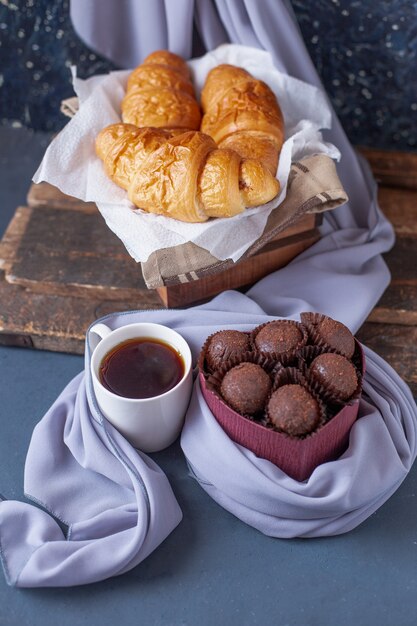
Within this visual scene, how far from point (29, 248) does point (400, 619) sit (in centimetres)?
81

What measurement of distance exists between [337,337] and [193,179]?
302 millimetres

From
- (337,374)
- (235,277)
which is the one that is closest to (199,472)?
(337,374)

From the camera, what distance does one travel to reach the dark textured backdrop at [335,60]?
1.24 meters

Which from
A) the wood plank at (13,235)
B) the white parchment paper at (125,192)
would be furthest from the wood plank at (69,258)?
the white parchment paper at (125,192)

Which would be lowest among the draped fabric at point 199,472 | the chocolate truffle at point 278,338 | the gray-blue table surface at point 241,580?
the gray-blue table surface at point 241,580

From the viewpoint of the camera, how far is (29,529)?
82cm

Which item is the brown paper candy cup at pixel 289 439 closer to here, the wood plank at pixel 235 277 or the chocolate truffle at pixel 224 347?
the chocolate truffle at pixel 224 347

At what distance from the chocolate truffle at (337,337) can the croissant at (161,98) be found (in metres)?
0.46

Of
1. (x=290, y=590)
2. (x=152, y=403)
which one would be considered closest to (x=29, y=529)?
(x=152, y=403)

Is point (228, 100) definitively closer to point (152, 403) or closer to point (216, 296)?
point (216, 296)

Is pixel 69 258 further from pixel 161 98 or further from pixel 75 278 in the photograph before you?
pixel 161 98

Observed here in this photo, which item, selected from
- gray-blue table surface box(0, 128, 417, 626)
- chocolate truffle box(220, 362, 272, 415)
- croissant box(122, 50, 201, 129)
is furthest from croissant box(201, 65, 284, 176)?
gray-blue table surface box(0, 128, 417, 626)

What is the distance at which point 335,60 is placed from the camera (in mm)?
1310

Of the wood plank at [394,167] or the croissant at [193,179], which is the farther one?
the wood plank at [394,167]
